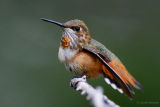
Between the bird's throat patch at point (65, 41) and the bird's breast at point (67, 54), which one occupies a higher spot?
the bird's throat patch at point (65, 41)

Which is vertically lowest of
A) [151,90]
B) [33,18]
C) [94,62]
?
[151,90]

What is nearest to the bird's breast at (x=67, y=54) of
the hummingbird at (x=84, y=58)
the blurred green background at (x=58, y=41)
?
the hummingbird at (x=84, y=58)

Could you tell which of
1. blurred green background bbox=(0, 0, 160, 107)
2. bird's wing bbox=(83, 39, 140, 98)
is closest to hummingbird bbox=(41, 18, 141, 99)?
bird's wing bbox=(83, 39, 140, 98)

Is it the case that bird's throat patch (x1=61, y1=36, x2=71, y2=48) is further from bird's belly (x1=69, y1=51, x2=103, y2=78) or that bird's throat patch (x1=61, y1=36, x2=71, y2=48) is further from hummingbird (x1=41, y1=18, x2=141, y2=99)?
bird's belly (x1=69, y1=51, x2=103, y2=78)

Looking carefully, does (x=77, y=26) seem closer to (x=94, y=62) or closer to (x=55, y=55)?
(x=94, y=62)

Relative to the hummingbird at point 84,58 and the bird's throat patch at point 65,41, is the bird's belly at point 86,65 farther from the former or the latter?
the bird's throat patch at point 65,41

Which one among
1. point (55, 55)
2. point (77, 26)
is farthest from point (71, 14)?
point (77, 26)

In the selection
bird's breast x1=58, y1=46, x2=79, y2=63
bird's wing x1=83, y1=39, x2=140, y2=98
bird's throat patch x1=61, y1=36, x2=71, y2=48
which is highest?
bird's throat patch x1=61, y1=36, x2=71, y2=48
